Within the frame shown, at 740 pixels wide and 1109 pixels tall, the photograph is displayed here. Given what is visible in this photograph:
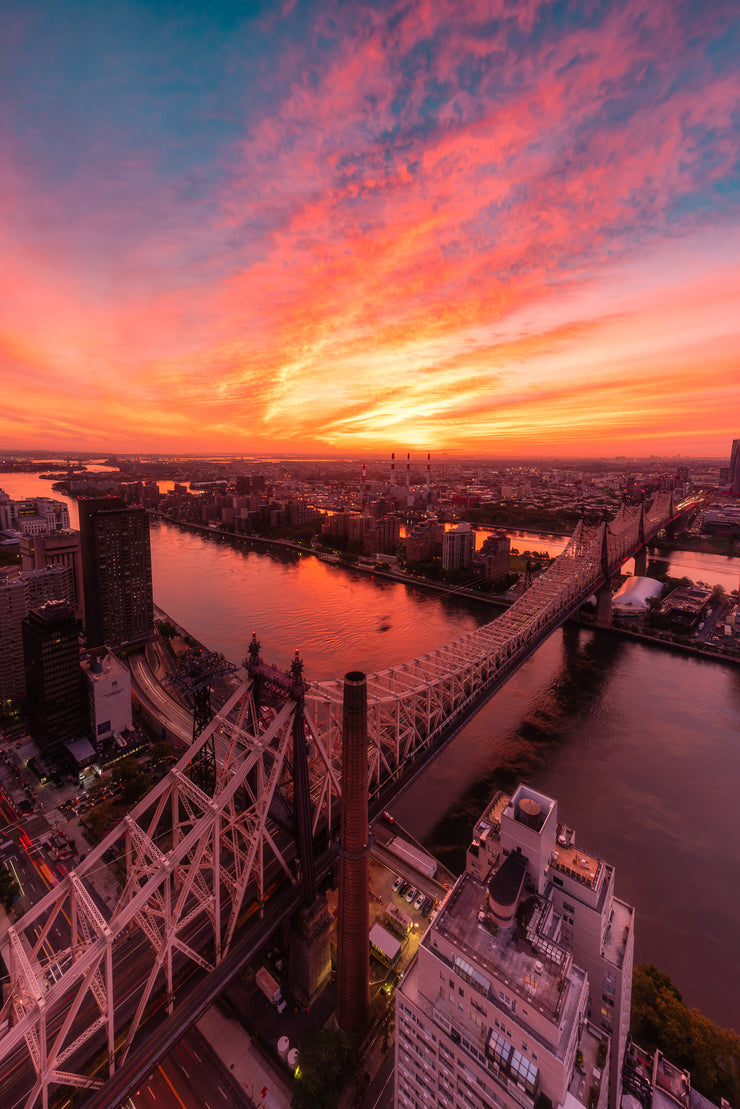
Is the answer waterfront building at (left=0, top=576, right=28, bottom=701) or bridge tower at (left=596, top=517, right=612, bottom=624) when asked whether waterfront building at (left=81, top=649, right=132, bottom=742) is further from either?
bridge tower at (left=596, top=517, right=612, bottom=624)

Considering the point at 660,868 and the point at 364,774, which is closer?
the point at 364,774

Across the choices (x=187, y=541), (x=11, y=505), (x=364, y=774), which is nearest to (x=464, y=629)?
(x=364, y=774)

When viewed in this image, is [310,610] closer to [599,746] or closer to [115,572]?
[115,572]

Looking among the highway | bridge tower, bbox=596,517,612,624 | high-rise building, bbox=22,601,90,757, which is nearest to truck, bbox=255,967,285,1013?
the highway

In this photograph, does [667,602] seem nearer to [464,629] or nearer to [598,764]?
[464,629]

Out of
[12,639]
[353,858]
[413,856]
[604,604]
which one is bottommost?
[413,856]

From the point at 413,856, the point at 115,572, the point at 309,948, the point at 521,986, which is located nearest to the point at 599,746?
the point at 413,856

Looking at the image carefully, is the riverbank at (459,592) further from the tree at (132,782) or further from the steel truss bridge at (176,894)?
the tree at (132,782)
